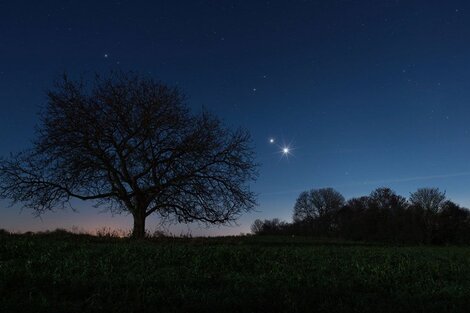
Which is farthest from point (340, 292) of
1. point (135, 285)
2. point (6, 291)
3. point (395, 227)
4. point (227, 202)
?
point (395, 227)

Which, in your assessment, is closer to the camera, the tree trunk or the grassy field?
the grassy field

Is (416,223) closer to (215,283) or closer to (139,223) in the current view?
(139,223)

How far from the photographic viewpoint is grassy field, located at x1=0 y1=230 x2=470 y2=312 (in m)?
7.41

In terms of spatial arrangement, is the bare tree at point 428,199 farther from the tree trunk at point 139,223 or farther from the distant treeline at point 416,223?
the tree trunk at point 139,223

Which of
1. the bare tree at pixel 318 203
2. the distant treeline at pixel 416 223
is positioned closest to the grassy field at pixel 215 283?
the distant treeline at pixel 416 223

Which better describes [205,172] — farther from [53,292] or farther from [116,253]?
[53,292]

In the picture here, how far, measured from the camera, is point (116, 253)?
1296 centimetres

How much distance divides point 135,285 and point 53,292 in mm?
1582

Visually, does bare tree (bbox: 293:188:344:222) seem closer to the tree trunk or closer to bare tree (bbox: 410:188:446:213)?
bare tree (bbox: 410:188:446:213)

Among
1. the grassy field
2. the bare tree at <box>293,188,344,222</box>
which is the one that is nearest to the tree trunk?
the grassy field

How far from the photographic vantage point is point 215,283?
30.9 feet

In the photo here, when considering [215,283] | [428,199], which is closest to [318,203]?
[428,199]

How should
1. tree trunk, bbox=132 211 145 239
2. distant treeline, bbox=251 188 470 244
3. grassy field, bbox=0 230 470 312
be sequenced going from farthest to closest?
distant treeline, bbox=251 188 470 244, tree trunk, bbox=132 211 145 239, grassy field, bbox=0 230 470 312

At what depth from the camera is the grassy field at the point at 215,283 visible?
7.41 m
